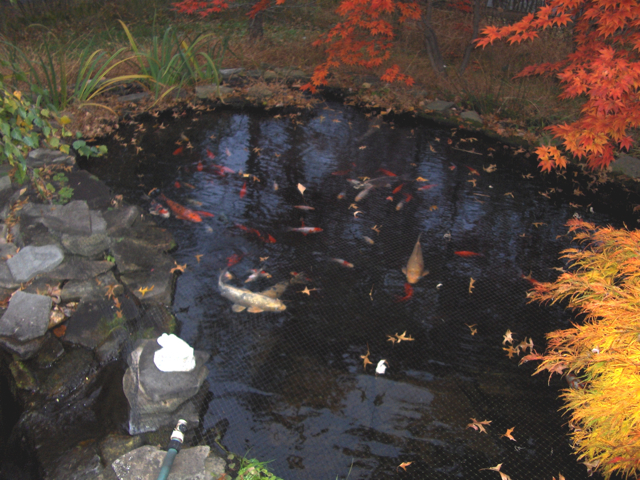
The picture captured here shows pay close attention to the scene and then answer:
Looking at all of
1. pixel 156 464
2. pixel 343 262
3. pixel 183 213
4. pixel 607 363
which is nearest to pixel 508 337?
pixel 607 363

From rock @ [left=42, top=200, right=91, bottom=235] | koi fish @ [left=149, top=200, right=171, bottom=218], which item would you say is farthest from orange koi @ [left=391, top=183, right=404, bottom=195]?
rock @ [left=42, top=200, right=91, bottom=235]

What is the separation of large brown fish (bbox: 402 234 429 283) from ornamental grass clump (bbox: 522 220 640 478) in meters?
0.93

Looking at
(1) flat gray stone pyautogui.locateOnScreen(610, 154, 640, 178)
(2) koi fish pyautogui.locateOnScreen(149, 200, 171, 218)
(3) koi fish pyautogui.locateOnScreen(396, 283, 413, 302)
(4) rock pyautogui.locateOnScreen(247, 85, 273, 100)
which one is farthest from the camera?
(4) rock pyautogui.locateOnScreen(247, 85, 273, 100)

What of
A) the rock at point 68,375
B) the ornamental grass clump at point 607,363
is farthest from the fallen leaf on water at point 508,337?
the rock at point 68,375

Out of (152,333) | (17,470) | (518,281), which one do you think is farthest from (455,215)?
(17,470)

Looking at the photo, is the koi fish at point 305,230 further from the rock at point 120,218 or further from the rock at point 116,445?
the rock at point 116,445

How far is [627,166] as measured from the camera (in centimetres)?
496

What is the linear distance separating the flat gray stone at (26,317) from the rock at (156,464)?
1096 mm

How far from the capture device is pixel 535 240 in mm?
3760

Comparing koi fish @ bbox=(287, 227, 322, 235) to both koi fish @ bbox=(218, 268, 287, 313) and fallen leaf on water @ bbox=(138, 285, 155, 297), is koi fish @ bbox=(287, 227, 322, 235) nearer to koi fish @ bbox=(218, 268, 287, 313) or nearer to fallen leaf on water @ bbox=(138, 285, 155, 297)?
koi fish @ bbox=(218, 268, 287, 313)

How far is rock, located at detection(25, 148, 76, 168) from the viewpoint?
13.1ft

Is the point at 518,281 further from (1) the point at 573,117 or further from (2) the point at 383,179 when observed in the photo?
(1) the point at 573,117

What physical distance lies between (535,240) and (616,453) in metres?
2.11

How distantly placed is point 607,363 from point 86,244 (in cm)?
345
